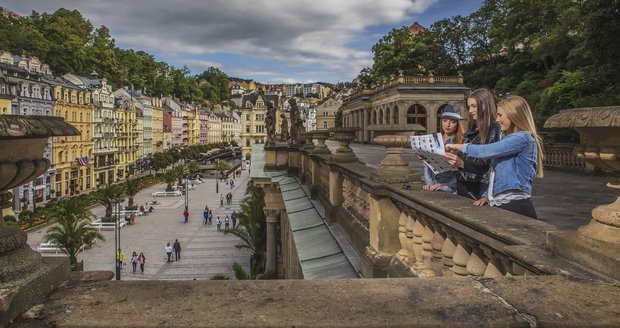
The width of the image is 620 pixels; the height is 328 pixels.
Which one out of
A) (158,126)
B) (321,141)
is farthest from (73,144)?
(321,141)

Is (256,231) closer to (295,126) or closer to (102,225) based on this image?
(295,126)

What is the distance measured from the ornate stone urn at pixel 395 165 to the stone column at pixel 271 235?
42.3 feet

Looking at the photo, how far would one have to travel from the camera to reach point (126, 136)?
259 ft

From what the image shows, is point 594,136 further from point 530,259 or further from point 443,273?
point 443,273

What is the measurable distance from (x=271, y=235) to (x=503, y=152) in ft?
50.4

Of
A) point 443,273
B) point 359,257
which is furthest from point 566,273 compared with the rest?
point 359,257

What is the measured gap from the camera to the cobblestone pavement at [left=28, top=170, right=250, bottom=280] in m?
27.2

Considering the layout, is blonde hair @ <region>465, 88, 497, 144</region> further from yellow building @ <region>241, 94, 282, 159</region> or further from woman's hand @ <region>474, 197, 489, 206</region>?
yellow building @ <region>241, 94, 282, 159</region>

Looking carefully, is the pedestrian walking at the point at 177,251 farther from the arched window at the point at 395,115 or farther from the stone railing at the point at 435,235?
the arched window at the point at 395,115

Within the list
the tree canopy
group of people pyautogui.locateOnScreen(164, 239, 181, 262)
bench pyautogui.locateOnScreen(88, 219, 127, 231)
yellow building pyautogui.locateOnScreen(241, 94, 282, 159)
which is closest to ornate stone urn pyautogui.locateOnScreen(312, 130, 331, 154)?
the tree canopy

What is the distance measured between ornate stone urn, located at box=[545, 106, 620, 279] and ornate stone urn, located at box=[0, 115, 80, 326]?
267 centimetres

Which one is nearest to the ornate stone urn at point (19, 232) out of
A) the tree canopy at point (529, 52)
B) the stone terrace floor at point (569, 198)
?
the stone terrace floor at point (569, 198)

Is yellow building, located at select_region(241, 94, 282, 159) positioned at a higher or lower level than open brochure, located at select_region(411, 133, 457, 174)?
higher

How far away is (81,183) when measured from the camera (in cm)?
6328
